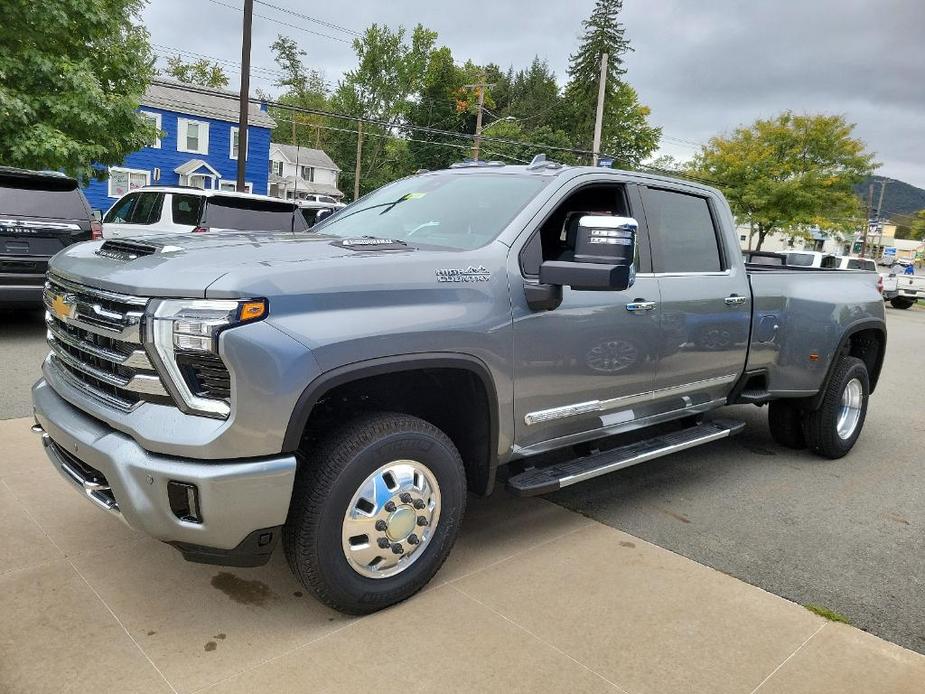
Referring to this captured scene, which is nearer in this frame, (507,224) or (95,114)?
(507,224)

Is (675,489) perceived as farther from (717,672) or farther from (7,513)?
(7,513)

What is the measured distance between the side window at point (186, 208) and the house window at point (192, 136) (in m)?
25.9

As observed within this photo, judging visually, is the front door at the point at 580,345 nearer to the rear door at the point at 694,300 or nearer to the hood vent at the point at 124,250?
the rear door at the point at 694,300

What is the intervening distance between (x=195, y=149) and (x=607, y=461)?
115 ft

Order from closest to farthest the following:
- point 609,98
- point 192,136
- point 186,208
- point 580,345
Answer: point 580,345 < point 186,208 < point 192,136 < point 609,98

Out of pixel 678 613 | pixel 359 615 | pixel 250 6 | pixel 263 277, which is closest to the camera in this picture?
pixel 263 277

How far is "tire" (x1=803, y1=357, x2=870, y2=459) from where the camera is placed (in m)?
5.41

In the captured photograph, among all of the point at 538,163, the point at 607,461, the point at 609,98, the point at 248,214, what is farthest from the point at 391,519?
the point at 609,98

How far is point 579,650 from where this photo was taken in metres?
2.85

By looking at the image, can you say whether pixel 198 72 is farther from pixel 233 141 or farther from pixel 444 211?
pixel 444 211

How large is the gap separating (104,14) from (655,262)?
11808 millimetres

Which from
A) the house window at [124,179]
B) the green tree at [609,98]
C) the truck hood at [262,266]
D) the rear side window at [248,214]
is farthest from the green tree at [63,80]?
the green tree at [609,98]

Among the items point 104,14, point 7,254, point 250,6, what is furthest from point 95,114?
point 250,6

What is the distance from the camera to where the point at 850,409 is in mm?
5793
